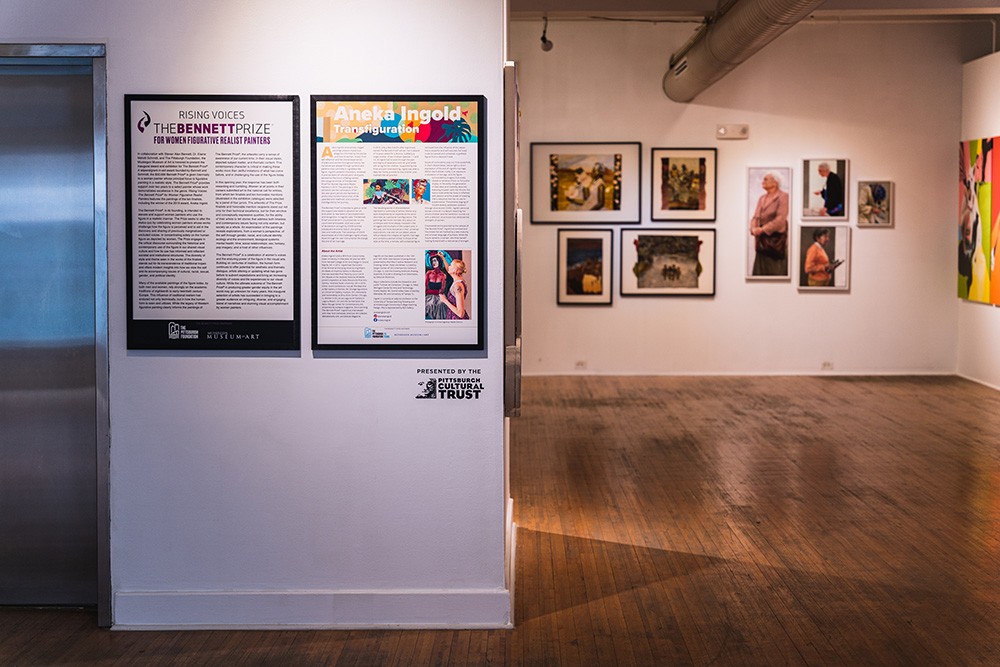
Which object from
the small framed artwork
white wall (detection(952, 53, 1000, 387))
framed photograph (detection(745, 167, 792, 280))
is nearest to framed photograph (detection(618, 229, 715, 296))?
framed photograph (detection(745, 167, 792, 280))

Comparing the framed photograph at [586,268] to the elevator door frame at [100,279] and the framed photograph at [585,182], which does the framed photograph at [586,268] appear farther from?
the elevator door frame at [100,279]

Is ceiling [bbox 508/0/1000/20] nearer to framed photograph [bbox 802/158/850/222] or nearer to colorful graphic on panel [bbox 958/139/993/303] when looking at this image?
colorful graphic on panel [bbox 958/139/993/303]

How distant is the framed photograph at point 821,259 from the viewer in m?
13.1

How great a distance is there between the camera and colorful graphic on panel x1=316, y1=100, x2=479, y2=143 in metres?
4.50

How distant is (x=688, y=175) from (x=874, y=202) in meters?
2.17

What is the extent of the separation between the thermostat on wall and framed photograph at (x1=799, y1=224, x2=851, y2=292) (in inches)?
49.3

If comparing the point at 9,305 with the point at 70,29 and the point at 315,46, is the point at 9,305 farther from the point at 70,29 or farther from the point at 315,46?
the point at 315,46

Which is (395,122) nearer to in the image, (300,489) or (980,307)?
(300,489)

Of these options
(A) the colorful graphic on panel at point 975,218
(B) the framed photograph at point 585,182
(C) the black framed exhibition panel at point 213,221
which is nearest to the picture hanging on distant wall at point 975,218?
(A) the colorful graphic on panel at point 975,218

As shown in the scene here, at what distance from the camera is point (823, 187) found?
13125 mm

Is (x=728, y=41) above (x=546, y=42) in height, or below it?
below

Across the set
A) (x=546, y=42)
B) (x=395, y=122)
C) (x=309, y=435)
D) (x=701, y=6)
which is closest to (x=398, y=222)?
(x=395, y=122)

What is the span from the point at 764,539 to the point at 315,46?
3.51 meters

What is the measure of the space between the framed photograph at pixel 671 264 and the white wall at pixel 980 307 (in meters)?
2.91
